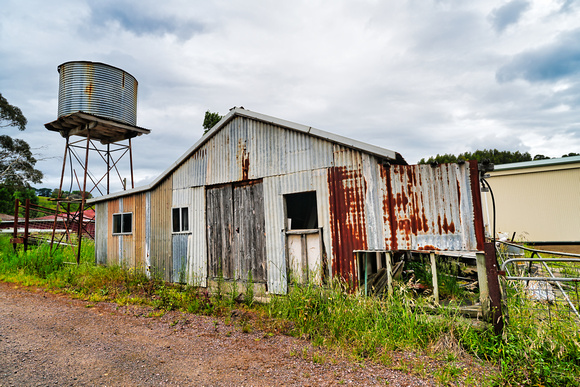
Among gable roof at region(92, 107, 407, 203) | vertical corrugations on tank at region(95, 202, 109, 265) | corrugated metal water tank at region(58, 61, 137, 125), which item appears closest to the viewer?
gable roof at region(92, 107, 407, 203)

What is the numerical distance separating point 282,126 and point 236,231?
2905 millimetres

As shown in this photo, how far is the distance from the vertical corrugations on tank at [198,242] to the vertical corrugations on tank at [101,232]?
402 cm

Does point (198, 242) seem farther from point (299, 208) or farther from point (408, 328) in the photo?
point (408, 328)

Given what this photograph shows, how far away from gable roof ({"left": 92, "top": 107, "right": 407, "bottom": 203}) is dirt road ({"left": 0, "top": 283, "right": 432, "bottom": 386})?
12.1ft

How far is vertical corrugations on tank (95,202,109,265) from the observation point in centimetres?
1065

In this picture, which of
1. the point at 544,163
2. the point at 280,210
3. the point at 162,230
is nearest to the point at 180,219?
the point at 162,230

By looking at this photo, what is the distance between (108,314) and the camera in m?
6.45

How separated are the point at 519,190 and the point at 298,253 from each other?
37.5 feet

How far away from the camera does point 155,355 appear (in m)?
4.47

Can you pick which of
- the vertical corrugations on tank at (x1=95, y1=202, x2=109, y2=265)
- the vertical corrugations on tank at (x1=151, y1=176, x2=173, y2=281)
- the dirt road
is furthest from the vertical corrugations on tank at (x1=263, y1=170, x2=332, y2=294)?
the vertical corrugations on tank at (x1=95, y1=202, x2=109, y2=265)

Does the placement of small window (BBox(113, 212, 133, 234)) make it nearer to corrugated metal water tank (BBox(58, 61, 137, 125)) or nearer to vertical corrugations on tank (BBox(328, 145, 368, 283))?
corrugated metal water tank (BBox(58, 61, 137, 125))

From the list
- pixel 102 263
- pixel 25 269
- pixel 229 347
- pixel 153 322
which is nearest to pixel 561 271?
pixel 229 347

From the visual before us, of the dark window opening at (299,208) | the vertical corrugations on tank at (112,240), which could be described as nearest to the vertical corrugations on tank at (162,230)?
the vertical corrugations on tank at (112,240)

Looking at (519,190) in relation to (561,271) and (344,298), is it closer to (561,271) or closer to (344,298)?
(561,271)
